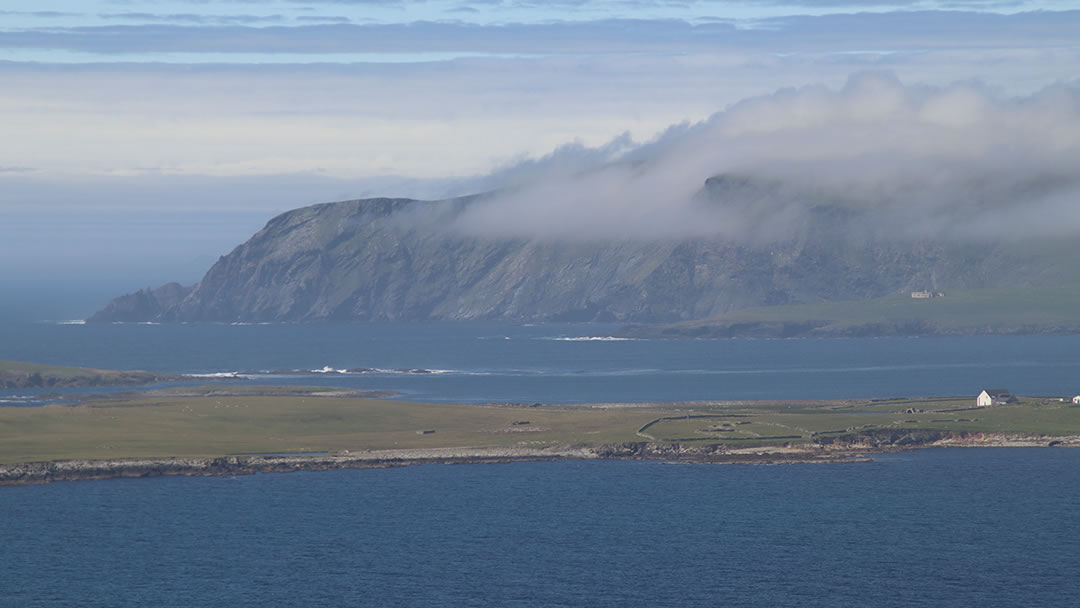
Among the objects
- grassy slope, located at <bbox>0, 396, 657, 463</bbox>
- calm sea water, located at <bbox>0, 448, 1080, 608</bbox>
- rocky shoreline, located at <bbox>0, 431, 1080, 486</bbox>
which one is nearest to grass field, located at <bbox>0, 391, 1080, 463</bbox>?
grassy slope, located at <bbox>0, 396, 657, 463</bbox>

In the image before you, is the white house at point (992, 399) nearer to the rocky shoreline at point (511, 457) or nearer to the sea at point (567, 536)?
the rocky shoreline at point (511, 457)

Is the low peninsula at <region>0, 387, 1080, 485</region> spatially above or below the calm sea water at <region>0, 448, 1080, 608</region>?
above

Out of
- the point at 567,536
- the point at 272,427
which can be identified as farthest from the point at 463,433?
the point at 567,536

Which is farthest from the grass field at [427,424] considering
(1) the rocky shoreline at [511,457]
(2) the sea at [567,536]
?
(2) the sea at [567,536]

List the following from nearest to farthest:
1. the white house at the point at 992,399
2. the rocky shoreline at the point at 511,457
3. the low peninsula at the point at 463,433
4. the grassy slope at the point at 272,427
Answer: the rocky shoreline at the point at 511,457
the low peninsula at the point at 463,433
the grassy slope at the point at 272,427
the white house at the point at 992,399

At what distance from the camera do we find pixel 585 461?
426ft

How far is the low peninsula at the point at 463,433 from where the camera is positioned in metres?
127

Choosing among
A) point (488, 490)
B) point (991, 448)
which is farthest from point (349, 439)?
point (991, 448)

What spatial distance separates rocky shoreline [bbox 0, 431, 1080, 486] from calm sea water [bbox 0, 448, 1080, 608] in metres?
3.58

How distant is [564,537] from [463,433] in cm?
5195

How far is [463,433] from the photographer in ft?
481

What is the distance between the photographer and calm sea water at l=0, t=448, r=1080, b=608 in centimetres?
8162

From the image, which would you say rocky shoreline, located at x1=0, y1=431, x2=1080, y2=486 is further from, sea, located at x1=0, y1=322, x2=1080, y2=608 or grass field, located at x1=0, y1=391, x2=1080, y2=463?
sea, located at x1=0, y1=322, x2=1080, y2=608

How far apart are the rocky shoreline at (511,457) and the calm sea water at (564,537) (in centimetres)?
358
